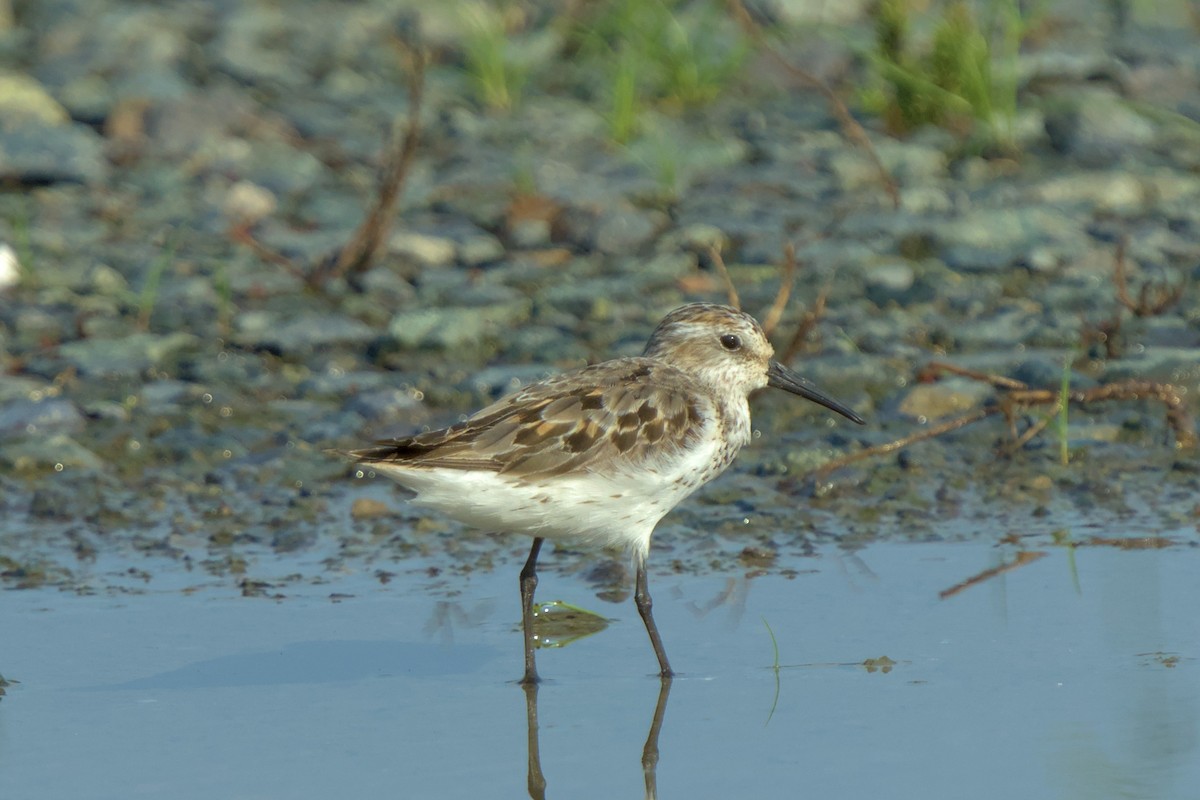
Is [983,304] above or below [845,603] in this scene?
above

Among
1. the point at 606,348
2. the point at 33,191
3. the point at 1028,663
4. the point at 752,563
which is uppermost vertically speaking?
the point at 33,191

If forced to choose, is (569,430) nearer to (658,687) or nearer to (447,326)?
(658,687)

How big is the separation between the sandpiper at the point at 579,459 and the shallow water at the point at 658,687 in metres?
0.31

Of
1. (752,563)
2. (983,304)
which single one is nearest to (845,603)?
(752,563)

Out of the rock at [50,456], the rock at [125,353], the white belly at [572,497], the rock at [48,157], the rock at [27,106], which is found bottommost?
the white belly at [572,497]

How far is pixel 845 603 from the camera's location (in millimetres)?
6043

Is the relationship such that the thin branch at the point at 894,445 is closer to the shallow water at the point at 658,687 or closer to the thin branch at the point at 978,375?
the thin branch at the point at 978,375

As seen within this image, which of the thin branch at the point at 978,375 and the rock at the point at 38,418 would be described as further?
the rock at the point at 38,418

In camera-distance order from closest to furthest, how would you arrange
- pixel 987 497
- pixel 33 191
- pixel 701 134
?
pixel 987 497
pixel 33 191
pixel 701 134

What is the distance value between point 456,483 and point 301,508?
202cm

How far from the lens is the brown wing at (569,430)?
5.59 m

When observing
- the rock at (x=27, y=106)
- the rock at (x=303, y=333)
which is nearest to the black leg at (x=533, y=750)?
the rock at (x=303, y=333)

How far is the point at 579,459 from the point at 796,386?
139cm

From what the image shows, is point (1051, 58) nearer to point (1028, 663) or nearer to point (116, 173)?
point (116, 173)
